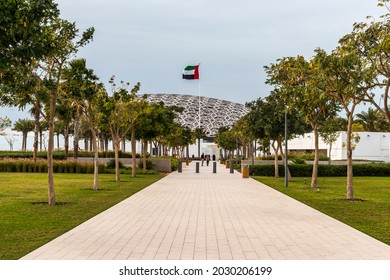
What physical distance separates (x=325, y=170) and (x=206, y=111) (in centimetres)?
11672

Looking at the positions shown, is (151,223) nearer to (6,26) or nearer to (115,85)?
(6,26)

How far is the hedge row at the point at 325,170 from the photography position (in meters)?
39.5

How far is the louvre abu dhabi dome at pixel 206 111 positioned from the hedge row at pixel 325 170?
99703 millimetres

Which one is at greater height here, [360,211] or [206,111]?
[206,111]

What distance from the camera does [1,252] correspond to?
8.63 meters

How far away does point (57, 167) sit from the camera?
1551 inches

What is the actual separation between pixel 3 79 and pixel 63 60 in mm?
5861

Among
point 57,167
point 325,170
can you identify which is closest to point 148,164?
point 57,167

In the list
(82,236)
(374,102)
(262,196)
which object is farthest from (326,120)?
(82,236)

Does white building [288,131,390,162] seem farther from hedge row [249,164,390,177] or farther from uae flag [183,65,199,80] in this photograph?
hedge row [249,164,390,177]

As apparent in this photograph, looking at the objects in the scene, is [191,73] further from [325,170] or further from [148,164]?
[325,170]

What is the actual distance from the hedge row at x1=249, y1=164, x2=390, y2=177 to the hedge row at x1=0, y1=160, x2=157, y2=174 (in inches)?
317

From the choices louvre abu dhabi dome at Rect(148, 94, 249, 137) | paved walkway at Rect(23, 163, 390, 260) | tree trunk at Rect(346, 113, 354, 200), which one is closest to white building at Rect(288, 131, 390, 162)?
tree trunk at Rect(346, 113, 354, 200)

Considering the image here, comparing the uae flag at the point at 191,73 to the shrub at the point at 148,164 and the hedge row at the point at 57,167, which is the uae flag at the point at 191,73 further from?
the hedge row at the point at 57,167
